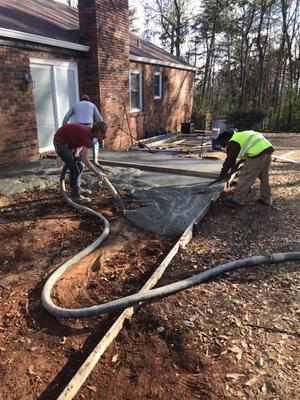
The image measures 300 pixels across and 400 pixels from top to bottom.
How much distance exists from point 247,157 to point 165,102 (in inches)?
444

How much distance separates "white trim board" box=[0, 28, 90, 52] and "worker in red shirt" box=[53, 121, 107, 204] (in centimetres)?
366

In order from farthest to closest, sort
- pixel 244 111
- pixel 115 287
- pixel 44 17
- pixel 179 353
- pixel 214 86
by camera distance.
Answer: pixel 214 86
pixel 244 111
pixel 44 17
pixel 115 287
pixel 179 353

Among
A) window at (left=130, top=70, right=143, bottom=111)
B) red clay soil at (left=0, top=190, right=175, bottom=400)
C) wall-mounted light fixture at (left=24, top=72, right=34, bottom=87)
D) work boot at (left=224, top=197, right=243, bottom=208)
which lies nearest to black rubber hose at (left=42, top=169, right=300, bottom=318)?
red clay soil at (left=0, top=190, right=175, bottom=400)

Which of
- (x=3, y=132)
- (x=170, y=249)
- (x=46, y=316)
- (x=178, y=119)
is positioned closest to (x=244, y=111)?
(x=178, y=119)

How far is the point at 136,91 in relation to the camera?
1407cm

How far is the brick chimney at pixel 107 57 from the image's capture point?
10328mm

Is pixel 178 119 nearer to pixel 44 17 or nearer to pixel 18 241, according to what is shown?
pixel 44 17

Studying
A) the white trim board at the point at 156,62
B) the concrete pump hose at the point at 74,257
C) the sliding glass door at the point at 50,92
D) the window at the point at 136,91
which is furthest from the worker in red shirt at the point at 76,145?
the window at the point at 136,91

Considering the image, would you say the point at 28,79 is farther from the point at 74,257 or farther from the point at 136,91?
the point at 136,91

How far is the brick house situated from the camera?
322 inches

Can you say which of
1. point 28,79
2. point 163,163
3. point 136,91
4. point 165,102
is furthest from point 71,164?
point 165,102

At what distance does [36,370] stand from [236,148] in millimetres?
4169

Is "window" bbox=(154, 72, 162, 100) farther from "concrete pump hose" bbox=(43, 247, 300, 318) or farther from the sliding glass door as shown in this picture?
"concrete pump hose" bbox=(43, 247, 300, 318)

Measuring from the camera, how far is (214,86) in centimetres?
4253
